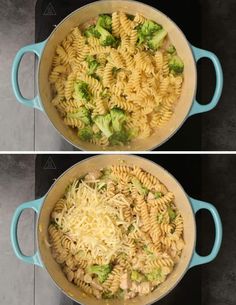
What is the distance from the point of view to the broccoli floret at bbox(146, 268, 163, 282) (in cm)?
109

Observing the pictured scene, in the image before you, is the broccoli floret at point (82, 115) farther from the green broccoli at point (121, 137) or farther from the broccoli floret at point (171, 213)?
the broccoli floret at point (171, 213)

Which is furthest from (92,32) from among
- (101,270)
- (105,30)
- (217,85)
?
(101,270)

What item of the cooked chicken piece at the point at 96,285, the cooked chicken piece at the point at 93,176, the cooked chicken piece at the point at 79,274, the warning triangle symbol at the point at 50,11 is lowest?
the cooked chicken piece at the point at 96,285

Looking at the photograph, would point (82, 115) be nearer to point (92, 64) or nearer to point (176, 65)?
point (92, 64)

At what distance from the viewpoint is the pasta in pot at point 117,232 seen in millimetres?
1081

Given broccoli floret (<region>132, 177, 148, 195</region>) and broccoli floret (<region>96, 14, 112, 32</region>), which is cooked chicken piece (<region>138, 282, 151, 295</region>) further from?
broccoli floret (<region>96, 14, 112, 32</region>)

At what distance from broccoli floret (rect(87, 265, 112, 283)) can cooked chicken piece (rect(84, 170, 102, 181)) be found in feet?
0.61

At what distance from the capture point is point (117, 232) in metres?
1.08

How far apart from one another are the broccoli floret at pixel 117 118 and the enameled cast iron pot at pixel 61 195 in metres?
0.06

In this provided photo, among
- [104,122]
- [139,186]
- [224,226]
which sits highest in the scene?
[104,122]

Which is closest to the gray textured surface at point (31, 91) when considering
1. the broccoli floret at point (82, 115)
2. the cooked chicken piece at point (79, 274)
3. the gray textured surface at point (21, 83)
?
the gray textured surface at point (21, 83)

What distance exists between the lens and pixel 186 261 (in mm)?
1067

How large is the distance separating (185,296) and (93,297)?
208 mm

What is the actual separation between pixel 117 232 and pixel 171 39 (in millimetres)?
422
